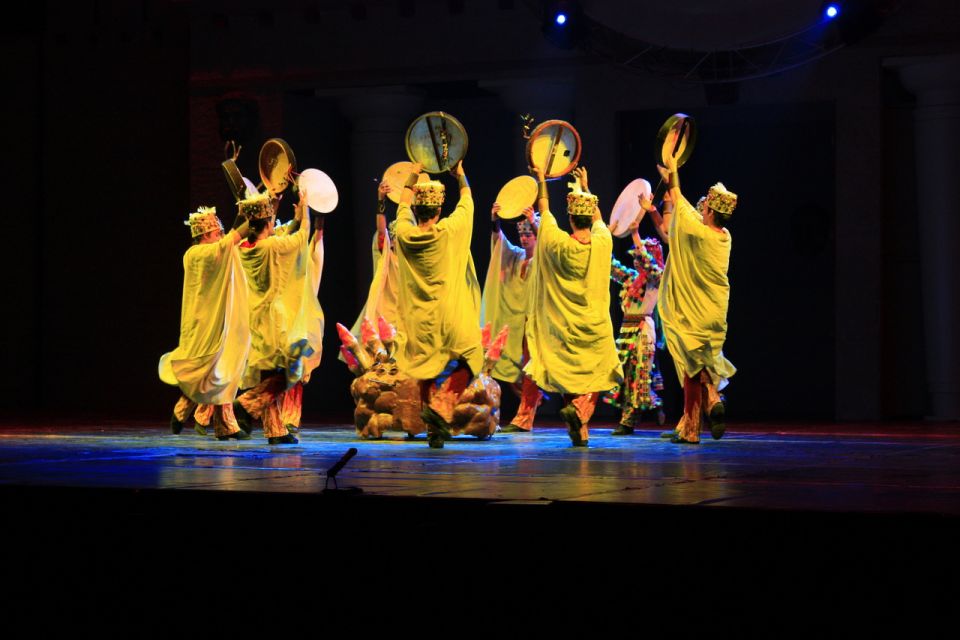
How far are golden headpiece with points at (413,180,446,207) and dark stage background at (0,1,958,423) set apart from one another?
417 centimetres

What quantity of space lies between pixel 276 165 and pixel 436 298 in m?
1.91

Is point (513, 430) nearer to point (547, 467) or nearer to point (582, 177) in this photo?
point (582, 177)

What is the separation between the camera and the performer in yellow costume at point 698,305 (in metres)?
10.9

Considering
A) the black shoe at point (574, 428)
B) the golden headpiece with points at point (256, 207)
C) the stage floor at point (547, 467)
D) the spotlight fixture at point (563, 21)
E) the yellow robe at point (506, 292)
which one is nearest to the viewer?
the stage floor at point (547, 467)

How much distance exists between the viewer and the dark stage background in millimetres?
14523

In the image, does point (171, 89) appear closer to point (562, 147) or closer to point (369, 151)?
point (369, 151)

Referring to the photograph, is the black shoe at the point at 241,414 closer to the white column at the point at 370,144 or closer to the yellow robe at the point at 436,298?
the yellow robe at the point at 436,298

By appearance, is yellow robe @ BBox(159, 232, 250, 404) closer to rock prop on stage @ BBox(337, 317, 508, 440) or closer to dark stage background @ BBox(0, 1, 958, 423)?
rock prop on stage @ BBox(337, 317, 508, 440)

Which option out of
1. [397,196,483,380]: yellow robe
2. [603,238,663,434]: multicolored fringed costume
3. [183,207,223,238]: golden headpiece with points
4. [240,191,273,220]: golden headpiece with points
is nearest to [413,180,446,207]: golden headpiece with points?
[397,196,483,380]: yellow robe

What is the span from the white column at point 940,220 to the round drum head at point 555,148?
14.6 feet

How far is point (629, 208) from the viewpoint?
12.2m

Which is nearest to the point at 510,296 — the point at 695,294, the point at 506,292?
the point at 506,292

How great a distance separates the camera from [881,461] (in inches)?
352

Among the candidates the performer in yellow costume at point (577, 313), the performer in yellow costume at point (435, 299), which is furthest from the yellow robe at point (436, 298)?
the performer in yellow costume at point (577, 313)
